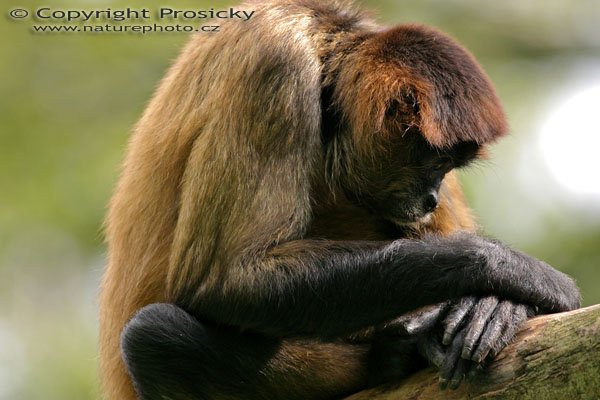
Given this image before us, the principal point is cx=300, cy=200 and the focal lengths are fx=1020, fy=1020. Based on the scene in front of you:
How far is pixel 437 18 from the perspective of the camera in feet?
72.8

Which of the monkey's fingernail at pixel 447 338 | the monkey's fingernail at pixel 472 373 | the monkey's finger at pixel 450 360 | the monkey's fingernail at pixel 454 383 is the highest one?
the monkey's fingernail at pixel 447 338

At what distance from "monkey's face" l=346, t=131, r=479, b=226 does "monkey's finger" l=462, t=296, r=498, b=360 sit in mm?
1408

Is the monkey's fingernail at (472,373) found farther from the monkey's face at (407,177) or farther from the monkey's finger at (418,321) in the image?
the monkey's face at (407,177)

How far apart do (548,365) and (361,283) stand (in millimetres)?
1546

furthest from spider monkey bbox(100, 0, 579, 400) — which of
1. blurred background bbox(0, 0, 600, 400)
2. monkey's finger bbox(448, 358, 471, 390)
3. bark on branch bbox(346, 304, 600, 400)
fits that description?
blurred background bbox(0, 0, 600, 400)

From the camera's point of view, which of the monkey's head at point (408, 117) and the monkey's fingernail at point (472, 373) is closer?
the monkey's fingernail at point (472, 373)

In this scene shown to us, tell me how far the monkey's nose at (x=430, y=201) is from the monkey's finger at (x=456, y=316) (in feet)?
4.38

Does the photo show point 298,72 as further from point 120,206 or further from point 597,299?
point 597,299

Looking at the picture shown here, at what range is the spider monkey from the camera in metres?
7.62

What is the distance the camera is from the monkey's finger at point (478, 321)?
7035 mm

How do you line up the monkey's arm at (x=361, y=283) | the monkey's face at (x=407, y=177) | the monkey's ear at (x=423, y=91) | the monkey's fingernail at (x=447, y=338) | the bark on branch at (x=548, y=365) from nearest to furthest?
the bark on branch at (x=548, y=365), the monkey's fingernail at (x=447, y=338), the monkey's arm at (x=361, y=283), the monkey's ear at (x=423, y=91), the monkey's face at (x=407, y=177)

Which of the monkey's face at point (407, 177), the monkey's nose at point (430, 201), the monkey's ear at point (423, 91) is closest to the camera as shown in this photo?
the monkey's ear at point (423, 91)

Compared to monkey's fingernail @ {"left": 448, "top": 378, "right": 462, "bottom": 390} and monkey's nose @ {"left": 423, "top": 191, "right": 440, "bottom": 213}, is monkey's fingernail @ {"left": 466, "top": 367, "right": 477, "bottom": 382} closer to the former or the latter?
monkey's fingernail @ {"left": 448, "top": 378, "right": 462, "bottom": 390}

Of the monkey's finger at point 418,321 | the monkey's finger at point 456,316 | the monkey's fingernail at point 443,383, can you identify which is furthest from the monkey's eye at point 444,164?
the monkey's fingernail at point 443,383
